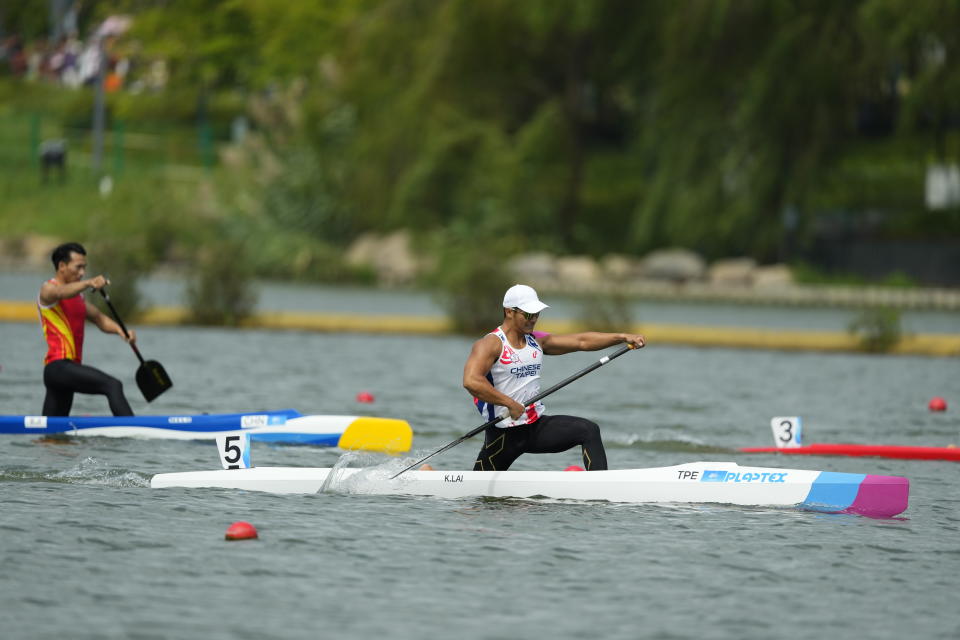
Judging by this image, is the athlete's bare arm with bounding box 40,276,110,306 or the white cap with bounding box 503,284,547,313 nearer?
the white cap with bounding box 503,284,547,313

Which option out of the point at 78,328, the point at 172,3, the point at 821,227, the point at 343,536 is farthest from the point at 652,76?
the point at 343,536

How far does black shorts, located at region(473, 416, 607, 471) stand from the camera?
11859 mm

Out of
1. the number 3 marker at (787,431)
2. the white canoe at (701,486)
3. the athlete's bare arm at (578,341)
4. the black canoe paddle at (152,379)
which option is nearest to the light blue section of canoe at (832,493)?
the white canoe at (701,486)

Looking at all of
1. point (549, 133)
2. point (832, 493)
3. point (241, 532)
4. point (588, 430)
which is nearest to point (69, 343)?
point (241, 532)

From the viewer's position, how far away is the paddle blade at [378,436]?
14.7m

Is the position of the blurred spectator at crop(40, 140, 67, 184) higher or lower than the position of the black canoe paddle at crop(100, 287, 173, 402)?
higher

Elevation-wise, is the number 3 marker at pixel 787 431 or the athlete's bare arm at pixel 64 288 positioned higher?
the athlete's bare arm at pixel 64 288

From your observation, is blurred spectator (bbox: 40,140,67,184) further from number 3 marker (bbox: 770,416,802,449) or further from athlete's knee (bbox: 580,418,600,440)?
athlete's knee (bbox: 580,418,600,440)

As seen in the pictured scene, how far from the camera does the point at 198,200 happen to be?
47938 mm

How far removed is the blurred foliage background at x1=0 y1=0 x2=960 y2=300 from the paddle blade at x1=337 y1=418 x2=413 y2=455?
39.9ft

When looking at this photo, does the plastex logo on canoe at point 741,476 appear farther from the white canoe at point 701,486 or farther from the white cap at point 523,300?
the white cap at point 523,300

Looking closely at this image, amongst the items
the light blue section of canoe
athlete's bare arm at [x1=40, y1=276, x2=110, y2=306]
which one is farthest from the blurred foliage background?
the light blue section of canoe

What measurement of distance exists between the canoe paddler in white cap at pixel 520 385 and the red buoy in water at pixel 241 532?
5.87ft

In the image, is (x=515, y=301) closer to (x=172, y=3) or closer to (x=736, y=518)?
(x=736, y=518)
